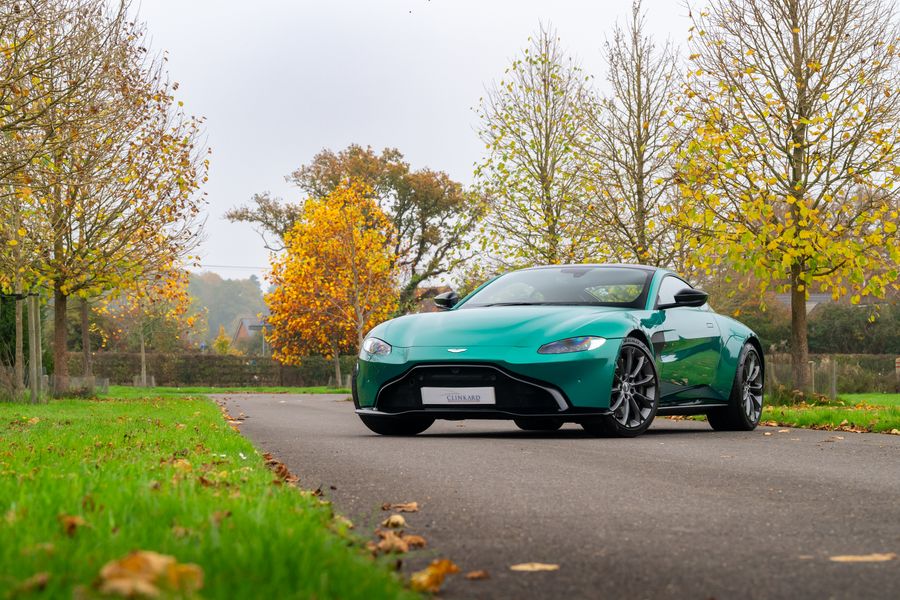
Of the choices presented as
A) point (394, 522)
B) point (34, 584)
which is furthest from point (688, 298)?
point (34, 584)

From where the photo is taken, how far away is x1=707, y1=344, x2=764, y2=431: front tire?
36.2 ft

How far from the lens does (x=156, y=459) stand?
6801 millimetres

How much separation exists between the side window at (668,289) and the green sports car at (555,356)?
1 centimetres

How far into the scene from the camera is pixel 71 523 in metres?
3.72

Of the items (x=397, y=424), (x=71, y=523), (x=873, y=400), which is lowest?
(x=873, y=400)

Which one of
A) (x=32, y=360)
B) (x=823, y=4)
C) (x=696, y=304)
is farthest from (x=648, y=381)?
(x=32, y=360)

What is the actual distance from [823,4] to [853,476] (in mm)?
14857

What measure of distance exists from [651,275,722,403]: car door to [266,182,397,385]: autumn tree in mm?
25374

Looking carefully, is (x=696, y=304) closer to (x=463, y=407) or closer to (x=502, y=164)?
(x=463, y=407)

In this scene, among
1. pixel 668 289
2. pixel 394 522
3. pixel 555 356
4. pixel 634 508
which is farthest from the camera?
pixel 668 289

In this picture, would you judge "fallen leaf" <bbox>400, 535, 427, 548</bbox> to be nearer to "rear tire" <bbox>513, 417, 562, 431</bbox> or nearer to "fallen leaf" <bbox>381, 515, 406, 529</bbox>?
"fallen leaf" <bbox>381, 515, 406, 529</bbox>

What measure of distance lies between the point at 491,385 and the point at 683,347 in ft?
Answer: 7.58

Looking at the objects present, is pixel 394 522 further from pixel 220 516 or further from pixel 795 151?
pixel 795 151

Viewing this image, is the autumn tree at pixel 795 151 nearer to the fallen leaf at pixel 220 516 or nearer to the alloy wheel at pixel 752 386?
the alloy wheel at pixel 752 386
